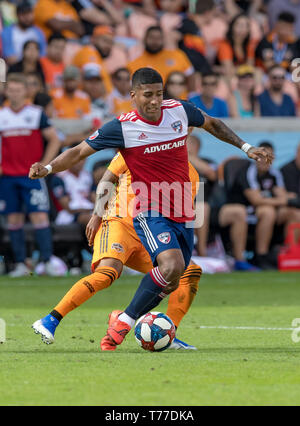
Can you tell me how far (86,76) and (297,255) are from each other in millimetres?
4902

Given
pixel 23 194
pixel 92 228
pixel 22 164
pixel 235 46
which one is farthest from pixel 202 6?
pixel 92 228

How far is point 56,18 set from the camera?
18.6m

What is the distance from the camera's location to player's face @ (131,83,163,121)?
7.92m

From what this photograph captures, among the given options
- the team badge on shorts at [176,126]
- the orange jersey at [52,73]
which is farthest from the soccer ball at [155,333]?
the orange jersey at [52,73]

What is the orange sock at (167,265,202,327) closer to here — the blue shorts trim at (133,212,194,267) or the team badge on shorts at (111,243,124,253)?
the blue shorts trim at (133,212,194,267)

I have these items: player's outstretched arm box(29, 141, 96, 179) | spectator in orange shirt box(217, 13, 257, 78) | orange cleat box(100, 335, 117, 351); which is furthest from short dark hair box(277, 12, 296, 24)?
orange cleat box(100, 335, 117, 351)

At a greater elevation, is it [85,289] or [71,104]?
[71,104]

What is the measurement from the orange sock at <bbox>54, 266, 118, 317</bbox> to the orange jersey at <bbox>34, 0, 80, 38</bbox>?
1125 centimetres

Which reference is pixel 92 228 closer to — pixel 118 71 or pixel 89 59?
pixel 118 71

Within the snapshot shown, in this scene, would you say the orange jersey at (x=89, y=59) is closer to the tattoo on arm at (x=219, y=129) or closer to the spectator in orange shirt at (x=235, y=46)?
the spectator in orange shirt at (x=235, y=46)

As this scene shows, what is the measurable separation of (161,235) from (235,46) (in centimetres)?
1261

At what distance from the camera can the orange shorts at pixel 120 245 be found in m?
A: 8.28
